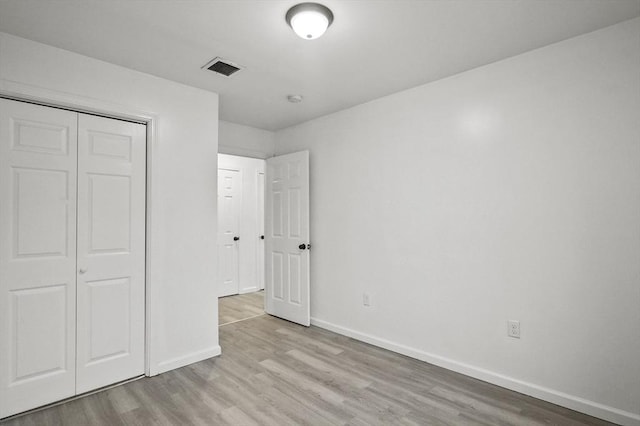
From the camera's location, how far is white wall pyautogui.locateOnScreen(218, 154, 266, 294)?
581 centimetres

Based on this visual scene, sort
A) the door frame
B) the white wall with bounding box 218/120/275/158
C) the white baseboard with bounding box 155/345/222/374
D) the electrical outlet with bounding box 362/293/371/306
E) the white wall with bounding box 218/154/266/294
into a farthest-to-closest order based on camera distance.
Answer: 1. the white wall with bounding box 218/154/266/294
2. the white wall with bounding box 218/120/275/158
3. the electrical outlet with bounding box 362/293/371/306
4. the white baseboard with bounding box 155/345/222/374
5. the door frame

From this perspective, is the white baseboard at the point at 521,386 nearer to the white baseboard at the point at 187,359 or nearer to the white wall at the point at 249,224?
the white baseboard at the point at 187,359

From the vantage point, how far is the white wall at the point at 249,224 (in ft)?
19.1

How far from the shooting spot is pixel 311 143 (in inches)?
164

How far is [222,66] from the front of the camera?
2684mm

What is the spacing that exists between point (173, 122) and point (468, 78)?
8.46ft

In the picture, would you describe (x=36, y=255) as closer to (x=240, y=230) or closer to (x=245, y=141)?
(x=245, y=141)

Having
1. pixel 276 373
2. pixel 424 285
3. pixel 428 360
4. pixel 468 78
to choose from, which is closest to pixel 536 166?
pixel 468 78

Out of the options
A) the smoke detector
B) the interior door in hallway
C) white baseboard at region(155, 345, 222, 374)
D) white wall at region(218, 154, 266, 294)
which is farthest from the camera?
white wall at region(218, 154, 266, 294)

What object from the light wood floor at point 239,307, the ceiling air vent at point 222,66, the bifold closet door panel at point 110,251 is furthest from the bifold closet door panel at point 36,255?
the light wood floor at point 239,307

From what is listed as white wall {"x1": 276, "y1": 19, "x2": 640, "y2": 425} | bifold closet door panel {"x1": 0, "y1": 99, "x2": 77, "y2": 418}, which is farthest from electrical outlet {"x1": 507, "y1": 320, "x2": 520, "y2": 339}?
bifold closet door panel {"x1": 0, "y1": 99, "x2": 77, "y2": 418}

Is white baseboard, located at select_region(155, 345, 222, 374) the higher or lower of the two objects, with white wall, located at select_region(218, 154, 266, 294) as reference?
lower

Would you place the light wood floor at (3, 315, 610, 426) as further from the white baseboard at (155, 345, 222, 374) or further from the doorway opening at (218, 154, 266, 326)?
the doorway opening at (218, 154, 266, 326)

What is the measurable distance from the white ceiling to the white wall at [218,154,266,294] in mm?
2871
